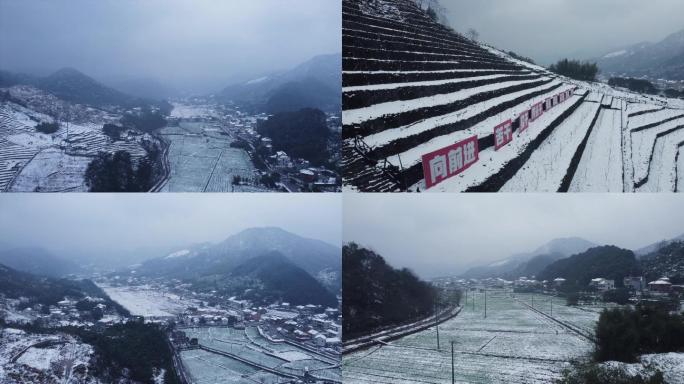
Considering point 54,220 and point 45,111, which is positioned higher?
point 45,111

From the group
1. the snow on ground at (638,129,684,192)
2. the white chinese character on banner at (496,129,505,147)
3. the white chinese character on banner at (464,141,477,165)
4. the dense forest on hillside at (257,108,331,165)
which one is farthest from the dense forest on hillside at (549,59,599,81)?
the dense forest on hillside at (257,108,331,165)

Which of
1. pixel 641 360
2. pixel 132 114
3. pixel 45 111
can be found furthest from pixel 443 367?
pixel 45 111

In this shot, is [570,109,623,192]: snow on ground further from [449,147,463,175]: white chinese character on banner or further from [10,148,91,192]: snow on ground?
[10,148,91,192]: snow on ground

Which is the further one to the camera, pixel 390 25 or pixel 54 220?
pixel 390 25

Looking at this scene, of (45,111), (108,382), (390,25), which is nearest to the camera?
(108,382)

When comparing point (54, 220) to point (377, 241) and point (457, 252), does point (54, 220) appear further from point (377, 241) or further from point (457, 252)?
point (457, 252)

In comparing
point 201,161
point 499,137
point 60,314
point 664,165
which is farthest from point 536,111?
point 60,314

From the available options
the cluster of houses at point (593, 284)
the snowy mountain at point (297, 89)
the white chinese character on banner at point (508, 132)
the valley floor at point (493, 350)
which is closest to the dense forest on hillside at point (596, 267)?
the cluster of houses at point (593, 284)

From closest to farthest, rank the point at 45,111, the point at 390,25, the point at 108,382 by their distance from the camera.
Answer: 1. the point at 108,382
2. the point at 45,111
3. the point at 390,25
